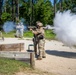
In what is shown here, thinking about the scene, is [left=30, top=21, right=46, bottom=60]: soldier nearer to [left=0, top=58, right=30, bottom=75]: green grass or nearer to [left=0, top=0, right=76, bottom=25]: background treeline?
[left=0, top=58, right=30, bottom=75]: green grass

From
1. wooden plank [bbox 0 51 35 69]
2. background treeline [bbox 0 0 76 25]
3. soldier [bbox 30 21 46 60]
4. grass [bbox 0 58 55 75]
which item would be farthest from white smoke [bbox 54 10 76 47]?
background treeline [bbox 0 0 76 25]

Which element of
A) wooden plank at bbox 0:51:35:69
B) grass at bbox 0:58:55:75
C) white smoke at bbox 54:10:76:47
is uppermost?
white smoke at bbox 54:10:76:47

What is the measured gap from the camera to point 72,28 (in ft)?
42.3

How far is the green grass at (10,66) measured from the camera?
9125mm

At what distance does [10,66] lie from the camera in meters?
9.78

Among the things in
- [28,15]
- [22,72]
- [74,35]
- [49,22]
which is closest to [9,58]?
[22,72]

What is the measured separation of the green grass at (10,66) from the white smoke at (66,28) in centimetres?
322

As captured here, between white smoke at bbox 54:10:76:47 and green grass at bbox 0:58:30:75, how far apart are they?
127 inches

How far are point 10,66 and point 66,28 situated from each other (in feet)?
13.2

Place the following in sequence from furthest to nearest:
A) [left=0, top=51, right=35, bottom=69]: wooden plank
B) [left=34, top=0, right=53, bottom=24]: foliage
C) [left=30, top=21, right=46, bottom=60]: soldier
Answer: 1. [left=34, top=0, right=53, bottom=24]: foliage
2. [left=30, top=21, right=46, bottom=60]: soldier
3. [left=0, top=51, right=35, bottom=69]: wooden plank

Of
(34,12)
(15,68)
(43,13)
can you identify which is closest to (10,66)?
Answer: (15,68)

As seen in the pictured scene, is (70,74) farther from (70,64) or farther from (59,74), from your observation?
(70,64)

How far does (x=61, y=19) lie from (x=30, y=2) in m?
43.9

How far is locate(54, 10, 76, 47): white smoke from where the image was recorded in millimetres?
12863
